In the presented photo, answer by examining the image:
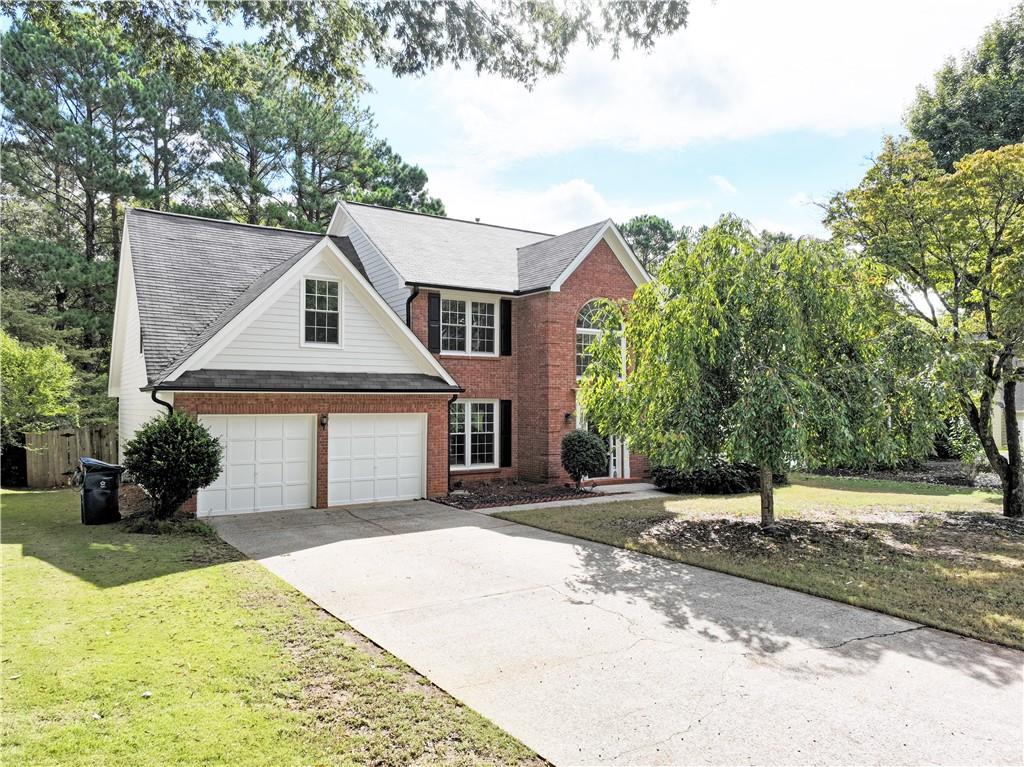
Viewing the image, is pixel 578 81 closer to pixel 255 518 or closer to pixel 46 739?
pixel 46 739

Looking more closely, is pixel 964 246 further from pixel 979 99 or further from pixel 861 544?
pixel 979 99

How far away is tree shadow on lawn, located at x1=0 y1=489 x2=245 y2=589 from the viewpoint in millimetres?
8367

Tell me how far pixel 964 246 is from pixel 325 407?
14503mm

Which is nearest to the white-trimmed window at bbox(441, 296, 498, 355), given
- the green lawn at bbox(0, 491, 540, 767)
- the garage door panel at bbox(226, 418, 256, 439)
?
the garage door panel at bbox(226, 418, 256, 439)

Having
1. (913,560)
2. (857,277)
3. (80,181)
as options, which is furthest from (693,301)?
(80,181)

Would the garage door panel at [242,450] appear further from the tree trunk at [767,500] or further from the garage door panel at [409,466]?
the tree trunk at [767,500]

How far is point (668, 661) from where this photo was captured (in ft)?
18.5

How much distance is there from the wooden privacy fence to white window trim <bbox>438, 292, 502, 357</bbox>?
35.4 ft

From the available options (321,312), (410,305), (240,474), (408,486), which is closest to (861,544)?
(408,486)

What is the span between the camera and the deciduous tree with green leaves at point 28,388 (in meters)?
16.9

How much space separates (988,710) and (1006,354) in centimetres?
1132

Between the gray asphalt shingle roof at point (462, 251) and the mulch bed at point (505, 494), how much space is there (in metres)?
5.50

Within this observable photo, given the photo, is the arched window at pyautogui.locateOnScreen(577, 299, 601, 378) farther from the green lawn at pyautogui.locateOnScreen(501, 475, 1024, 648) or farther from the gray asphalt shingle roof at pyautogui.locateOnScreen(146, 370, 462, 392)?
the green lawn at pyautogui.locateOnScreen(501, 475, 1024, 648)

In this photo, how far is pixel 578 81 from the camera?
8844mm
